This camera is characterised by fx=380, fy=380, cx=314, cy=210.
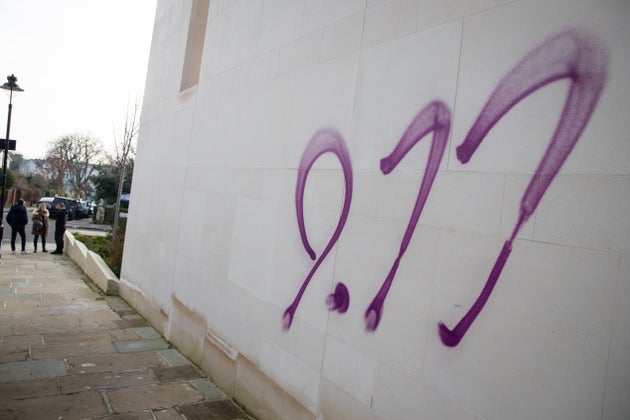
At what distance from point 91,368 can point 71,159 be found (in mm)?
51018

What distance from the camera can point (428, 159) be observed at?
224 cm

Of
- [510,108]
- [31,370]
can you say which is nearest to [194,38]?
[31,370]

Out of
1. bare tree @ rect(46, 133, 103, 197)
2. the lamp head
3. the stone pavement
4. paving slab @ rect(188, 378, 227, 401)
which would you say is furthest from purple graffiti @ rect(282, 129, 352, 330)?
bare tree @ rect(46, 133, 103, 197)

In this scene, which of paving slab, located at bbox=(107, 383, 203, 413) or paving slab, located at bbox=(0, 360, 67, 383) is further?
paving slab, located at bbox=(0, 360, 67, 383)

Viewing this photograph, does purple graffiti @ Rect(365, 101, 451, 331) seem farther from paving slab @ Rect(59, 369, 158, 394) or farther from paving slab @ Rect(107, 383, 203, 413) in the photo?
paving slab @ Rect(59, 369, 158, 394)

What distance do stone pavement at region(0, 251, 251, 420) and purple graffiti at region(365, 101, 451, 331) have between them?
195 cm

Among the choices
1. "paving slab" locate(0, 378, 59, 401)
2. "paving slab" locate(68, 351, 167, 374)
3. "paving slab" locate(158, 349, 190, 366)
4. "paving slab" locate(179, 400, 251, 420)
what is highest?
"paving slab" locate(179, 400, 251, 420)

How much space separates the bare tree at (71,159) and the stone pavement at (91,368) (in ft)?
150

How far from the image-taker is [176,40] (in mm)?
6133

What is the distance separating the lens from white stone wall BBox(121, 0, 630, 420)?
1575 millimetres

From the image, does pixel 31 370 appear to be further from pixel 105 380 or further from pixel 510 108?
pixel 510 108

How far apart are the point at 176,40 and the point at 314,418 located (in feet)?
19.2

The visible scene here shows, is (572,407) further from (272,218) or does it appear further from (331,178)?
(272,218)

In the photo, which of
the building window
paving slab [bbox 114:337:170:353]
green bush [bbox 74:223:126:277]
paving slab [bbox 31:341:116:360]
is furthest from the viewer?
green bush [bbox 74:223:126:277]
